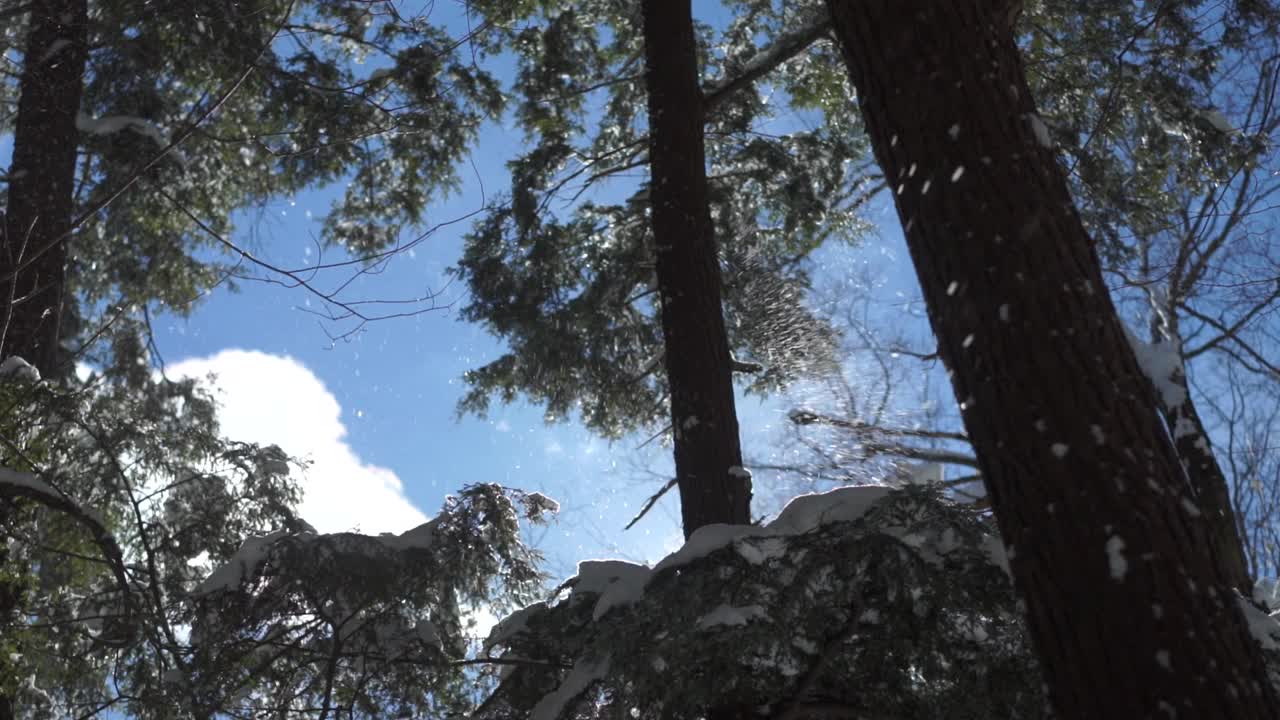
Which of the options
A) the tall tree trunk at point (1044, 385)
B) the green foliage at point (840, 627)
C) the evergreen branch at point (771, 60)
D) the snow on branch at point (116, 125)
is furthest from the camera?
the snow on branch at point (116, 125)

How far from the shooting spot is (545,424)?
376 inches

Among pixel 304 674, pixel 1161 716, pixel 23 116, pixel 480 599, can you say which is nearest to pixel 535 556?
pixel 480 599

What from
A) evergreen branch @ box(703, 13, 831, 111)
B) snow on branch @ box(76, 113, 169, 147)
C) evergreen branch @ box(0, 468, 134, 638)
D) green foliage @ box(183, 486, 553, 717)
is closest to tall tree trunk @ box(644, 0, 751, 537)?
evergreen branch @ box(703, 13, 831, 111)

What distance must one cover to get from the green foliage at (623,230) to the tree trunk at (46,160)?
2.80m

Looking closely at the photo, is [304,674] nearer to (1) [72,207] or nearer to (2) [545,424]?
(1) [72,207]

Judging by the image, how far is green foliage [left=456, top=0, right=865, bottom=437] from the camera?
25.9ft

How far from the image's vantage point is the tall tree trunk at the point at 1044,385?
216 centimetres

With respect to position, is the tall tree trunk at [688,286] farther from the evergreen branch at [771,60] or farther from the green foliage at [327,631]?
the green foliage at [327,631]

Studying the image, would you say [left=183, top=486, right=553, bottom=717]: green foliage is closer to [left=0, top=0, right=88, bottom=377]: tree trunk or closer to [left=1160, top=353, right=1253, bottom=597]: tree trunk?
[left=0, top=0, right=88, bottom=377]: tree trunk

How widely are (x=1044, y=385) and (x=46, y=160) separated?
676cm

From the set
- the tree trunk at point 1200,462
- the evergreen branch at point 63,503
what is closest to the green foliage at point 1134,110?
the tree trunk at point 1200,462

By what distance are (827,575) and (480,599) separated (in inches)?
96.7

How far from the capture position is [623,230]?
8.24 m

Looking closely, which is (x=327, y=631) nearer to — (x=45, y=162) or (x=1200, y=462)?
(x=45, y=162)
